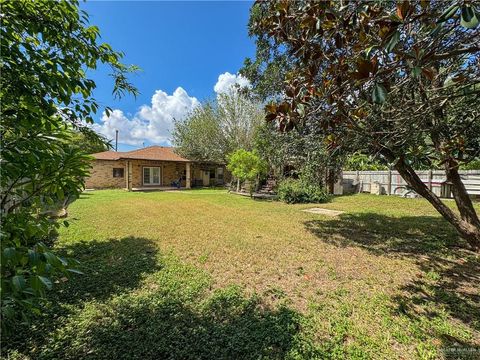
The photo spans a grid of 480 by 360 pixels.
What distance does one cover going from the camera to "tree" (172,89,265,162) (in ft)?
65.0

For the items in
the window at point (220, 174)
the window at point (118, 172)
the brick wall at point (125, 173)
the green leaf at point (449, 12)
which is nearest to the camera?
the green leaf at point (449, 12)

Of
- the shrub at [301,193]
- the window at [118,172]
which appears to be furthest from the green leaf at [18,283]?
the window at [118,172]

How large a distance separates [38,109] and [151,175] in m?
20.1

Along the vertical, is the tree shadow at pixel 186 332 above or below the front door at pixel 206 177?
below

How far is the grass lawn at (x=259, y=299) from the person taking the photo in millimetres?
2396

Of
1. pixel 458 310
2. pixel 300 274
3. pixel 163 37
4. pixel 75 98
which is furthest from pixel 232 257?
pixel 163 37

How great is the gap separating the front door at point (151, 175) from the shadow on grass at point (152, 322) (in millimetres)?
17286

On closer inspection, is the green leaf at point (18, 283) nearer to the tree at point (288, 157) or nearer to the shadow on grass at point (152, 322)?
the shadow on grass at point (152, 322)

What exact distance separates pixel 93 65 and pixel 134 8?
1.58 metres

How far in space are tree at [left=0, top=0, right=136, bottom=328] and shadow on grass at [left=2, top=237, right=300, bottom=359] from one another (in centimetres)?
116

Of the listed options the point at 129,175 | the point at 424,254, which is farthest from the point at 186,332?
the point at 129,175

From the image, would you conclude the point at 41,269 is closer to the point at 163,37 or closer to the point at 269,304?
the point at 269,304

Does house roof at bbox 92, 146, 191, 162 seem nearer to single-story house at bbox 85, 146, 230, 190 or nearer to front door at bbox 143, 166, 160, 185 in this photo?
single-story house at bbox 85, 146, 230, 190

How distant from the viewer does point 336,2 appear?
2.21 meters
